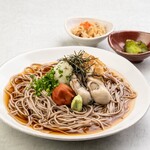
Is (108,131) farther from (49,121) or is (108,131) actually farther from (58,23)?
(58,23)

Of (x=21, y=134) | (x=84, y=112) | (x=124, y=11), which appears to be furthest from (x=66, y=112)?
(x=124, y=11)

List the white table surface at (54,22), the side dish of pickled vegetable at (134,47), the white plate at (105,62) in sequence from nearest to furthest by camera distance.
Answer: the white plate at (105,62)
the white table surface at (54,22)
the side dish of pickled vegetable at (134,47)

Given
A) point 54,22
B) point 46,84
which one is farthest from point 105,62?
point 54,22

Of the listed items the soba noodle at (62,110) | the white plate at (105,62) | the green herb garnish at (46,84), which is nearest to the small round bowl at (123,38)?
the white plate at (105,62)

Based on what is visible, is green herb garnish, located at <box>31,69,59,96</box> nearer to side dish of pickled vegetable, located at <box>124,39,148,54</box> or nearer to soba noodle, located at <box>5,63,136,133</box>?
soba noodle, located at <box>5,63,136,133</box>

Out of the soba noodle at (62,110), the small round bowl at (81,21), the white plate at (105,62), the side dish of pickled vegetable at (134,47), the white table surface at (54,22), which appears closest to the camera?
the white plate at (105,62)

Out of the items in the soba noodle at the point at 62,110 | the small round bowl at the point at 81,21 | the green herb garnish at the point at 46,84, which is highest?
the small round bowl at the point at 81,21

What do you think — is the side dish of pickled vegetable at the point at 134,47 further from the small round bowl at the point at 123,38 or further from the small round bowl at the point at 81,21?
the small round bowl at the point at 81,21
